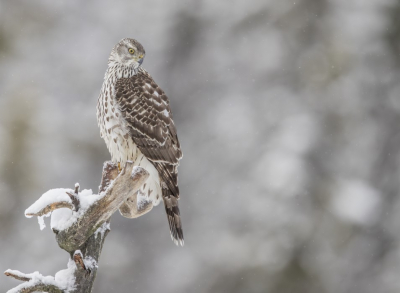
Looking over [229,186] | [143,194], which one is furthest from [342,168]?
[143,194]

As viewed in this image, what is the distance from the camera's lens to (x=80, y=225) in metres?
4.04

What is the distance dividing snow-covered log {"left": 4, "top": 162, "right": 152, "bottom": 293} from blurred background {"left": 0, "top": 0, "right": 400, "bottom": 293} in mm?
7751

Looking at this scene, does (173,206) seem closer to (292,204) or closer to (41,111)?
(292,204)

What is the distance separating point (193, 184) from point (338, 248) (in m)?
2.95

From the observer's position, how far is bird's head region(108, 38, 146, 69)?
19.3 ft

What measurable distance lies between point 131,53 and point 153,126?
794 mm

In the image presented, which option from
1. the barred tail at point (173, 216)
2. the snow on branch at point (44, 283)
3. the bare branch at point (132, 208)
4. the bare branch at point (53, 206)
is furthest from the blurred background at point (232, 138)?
the snow on branch at point (44, 283)

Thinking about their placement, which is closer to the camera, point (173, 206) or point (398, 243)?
point (173, 206)

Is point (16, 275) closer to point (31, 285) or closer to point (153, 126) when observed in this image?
point (31, 285)

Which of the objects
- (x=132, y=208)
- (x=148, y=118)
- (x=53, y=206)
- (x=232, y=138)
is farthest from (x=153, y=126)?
(x=232, y=138)

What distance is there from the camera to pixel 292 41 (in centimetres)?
1423

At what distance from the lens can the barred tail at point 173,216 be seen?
5.03 m

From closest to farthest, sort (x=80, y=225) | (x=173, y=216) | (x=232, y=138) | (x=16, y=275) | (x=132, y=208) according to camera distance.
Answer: (x=16, y=275)
(x=80, y=225)
(x=132, y=208)
(x=173, y=216)
(x=232, y=138)

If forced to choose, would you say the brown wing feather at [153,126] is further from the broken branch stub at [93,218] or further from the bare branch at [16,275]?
the bare branch at [16,275]
